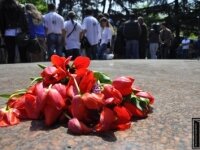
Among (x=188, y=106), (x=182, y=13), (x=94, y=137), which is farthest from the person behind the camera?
(x=182, y=13)

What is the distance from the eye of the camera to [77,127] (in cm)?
301

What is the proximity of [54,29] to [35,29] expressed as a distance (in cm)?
43

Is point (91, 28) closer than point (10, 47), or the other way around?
point (10, 47)

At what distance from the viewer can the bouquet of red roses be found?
120 inches

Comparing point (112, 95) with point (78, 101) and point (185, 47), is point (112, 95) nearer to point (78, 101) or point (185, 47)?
point (78, 101)

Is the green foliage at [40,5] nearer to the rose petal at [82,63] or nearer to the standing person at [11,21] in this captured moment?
the standing person at [11,21]

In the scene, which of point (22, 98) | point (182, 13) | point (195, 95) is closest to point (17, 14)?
point (195, 95)

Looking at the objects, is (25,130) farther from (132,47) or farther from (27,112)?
(132,47)

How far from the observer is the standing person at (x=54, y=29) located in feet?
38.7

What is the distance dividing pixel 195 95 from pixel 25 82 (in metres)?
2.01

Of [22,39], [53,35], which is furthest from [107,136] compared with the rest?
[53,35]

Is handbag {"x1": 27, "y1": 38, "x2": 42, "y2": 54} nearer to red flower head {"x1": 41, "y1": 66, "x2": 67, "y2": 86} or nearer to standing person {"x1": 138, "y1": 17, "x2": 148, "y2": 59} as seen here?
standing person {"x1": 138, "y1": 17, "x2": 148, "y2": 59}

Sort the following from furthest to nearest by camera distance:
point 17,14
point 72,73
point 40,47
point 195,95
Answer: point 40,47 < point 17,14 < point 195,95 < point 72,73

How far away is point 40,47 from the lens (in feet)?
38.6
